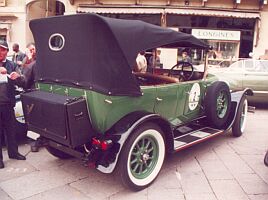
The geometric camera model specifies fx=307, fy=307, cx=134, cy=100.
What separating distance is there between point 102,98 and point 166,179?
59.0 inches

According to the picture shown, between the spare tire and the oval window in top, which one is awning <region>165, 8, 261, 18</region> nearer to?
the spare tire

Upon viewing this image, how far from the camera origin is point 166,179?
4.15 meters

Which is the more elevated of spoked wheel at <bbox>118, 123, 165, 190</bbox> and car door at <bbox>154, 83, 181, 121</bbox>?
car door at <bbox>154, 83, 181, 121</bbox>

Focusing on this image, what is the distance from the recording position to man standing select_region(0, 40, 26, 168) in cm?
439

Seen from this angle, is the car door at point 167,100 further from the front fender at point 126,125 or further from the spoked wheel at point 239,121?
the spoked wheel at point 239,121

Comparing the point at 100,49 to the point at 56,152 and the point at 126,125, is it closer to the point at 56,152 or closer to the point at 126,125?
the point at 126,125

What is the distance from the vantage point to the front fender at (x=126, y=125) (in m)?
3.48

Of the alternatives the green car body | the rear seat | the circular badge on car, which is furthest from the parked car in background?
the rear seat

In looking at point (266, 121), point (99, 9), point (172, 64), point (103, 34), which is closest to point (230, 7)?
point (99, 9)

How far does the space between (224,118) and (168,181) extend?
1.95 meters

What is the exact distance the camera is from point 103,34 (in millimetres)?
3406

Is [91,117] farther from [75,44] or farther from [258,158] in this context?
[258,158]

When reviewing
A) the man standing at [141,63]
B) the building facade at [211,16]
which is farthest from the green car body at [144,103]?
the building facade at [211,16]

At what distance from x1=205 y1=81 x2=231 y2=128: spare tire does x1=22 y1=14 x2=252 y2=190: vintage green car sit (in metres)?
0.91
